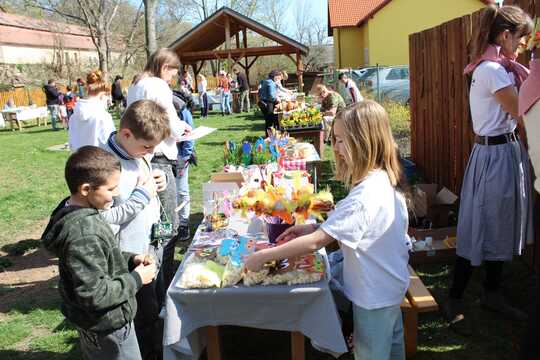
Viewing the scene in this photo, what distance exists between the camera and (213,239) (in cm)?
304

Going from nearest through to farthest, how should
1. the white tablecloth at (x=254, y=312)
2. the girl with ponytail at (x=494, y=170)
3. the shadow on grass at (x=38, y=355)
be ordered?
the white tablecloth at (x=254, y=312), the girl with ponytail at (x=494, y=170), the shadow on grass at (x=38, y=355)

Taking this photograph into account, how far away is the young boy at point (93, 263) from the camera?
1.93 meters

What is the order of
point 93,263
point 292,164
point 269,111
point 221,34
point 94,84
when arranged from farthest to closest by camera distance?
point 221,34 → point 269,111 → point 292,164 → point 94,84 → point 93,263

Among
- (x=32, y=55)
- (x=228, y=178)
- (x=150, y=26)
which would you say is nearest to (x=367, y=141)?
(x=228, y=178)

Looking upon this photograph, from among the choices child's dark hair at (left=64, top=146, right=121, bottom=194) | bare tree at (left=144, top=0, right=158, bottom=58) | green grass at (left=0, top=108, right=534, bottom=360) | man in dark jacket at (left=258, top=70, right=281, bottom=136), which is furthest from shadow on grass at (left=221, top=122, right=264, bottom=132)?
child's dark hair at (left=64, top=146, right=121, bottom=194)

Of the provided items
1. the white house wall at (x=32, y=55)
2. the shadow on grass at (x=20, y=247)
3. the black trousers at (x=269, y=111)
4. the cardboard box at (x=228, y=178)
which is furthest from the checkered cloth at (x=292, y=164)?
the white house wall at (x=32, y=55)

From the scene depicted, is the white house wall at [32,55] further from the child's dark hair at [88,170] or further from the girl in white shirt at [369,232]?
the girl in white shirt at [369,232]

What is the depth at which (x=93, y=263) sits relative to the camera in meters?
1.94

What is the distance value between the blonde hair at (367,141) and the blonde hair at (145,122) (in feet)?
3.39

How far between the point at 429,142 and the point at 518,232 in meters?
3.38

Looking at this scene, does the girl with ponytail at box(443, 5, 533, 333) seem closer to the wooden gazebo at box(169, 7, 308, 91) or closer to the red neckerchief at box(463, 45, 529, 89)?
the red neckerchief at box(463, 45, 529, 89)

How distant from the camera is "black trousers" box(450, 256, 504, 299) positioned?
3.36m

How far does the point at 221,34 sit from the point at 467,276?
21.8 metres

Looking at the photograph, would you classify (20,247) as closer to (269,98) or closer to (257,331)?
(257,331)
